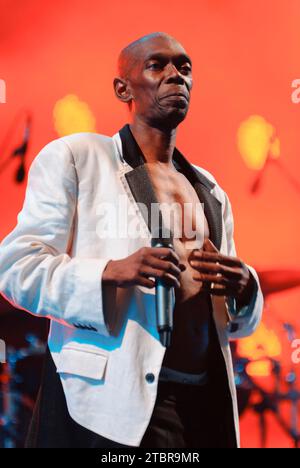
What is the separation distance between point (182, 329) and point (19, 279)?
1.46 ft

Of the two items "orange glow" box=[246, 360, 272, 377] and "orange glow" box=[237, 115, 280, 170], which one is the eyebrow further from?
"orange glow" box=[246, 360, 272, 377]

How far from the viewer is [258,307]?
196 cm

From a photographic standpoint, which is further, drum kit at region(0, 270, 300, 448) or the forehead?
drum kit at region(0, 270, 300, 448)

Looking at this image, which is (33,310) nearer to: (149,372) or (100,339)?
(100,339)

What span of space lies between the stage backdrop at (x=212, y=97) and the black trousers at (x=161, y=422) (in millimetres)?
1450

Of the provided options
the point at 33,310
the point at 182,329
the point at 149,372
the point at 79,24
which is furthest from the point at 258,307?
the point at 79,24

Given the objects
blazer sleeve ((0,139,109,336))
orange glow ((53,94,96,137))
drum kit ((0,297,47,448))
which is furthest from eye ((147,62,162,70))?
drum kit ((0,297,47,448))

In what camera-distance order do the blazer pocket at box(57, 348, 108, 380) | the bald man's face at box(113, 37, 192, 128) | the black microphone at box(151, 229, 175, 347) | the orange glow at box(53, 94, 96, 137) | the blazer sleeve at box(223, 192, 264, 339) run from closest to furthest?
the black microphone at box(151, 229, 175, 347)
the blazer pocket at box(57, 348, 108, 380)
the blazer sleeve at box(223, 192, 264, 339)
the bald man's face at box(113, 37, 192, 128)
the orange glow at box(53, 94, 96, 137)

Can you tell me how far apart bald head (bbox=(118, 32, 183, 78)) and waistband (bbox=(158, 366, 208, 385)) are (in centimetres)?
97

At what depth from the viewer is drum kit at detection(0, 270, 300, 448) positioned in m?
3.16

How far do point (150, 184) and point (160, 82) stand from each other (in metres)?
0.36

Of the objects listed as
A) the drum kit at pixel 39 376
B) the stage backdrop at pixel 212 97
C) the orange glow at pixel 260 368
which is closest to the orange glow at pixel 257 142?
the stage backdrop at pixel 212 97

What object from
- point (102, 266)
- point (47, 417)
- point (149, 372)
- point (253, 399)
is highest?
point (102, 266)

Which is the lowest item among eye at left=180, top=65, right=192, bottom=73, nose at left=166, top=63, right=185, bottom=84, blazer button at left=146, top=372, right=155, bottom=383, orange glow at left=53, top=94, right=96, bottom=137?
blazer button at left=146, top=372, right=155, bottom=383
